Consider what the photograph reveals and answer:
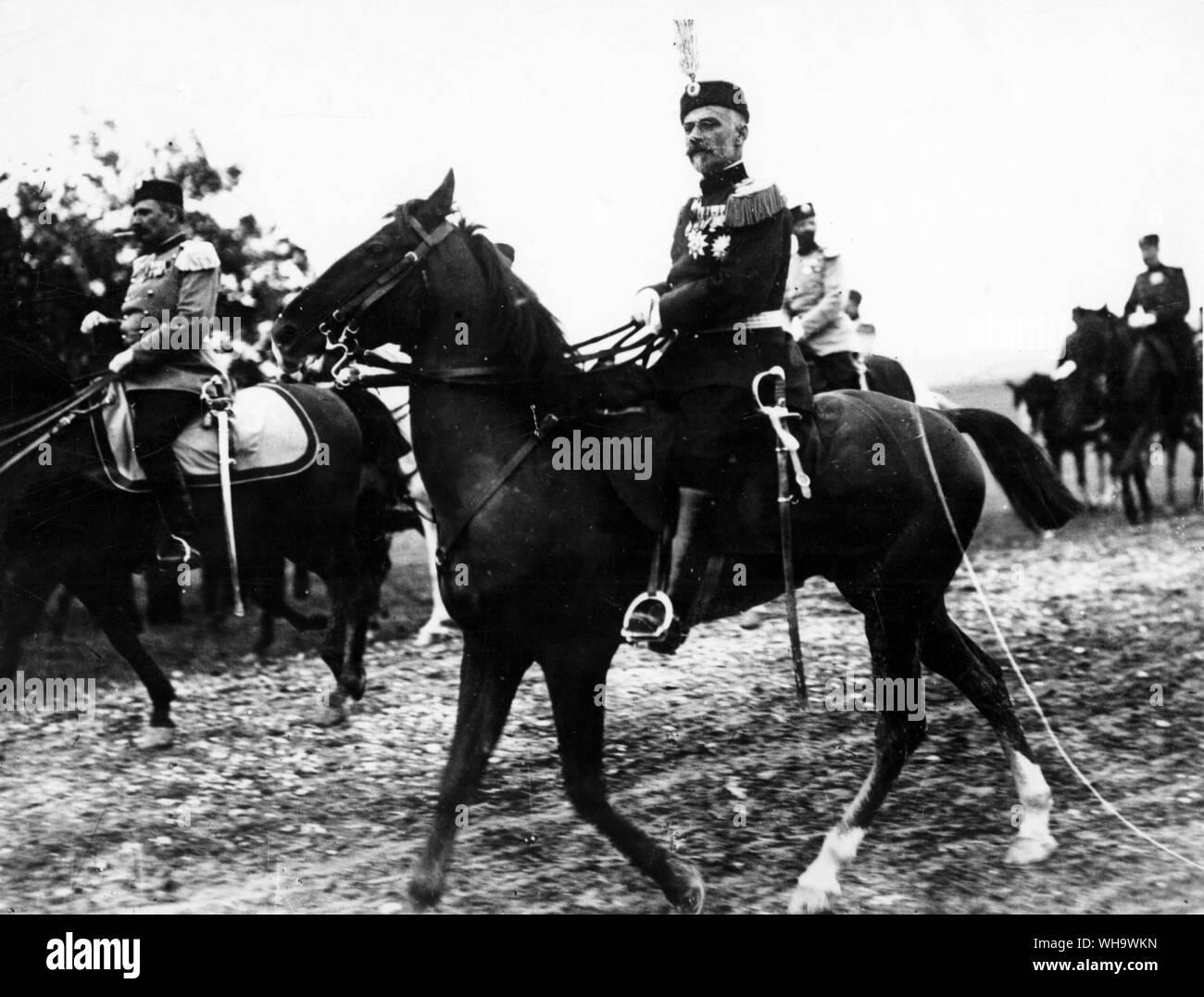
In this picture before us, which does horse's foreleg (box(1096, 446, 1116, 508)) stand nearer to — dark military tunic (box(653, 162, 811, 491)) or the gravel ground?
the gravel ground

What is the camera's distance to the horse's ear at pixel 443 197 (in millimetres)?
4961

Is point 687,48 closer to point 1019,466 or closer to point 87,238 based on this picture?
point 1019,466

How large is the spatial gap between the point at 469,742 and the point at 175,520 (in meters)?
2.62

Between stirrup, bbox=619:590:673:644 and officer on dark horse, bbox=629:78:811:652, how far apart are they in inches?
0.4

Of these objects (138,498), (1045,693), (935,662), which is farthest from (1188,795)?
(138,498)

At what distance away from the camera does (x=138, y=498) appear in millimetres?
6781

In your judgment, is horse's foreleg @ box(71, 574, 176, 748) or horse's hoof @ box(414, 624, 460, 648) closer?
horse's foreleg @ box(71, 574, 176, 748)

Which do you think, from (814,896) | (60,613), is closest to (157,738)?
(60,613)

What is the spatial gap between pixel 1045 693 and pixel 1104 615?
72 cm

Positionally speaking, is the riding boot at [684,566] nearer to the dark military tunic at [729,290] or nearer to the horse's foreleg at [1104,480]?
the dark military tunic at [729,290]

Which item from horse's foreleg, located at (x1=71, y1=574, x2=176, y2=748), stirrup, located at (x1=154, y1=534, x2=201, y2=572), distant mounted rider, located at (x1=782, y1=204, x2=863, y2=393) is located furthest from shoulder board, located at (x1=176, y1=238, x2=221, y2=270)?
distant mounted rider, located at (x1=782, y1=204, x2=863, y2=393)

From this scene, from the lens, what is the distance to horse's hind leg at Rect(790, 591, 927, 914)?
5.12 meters
